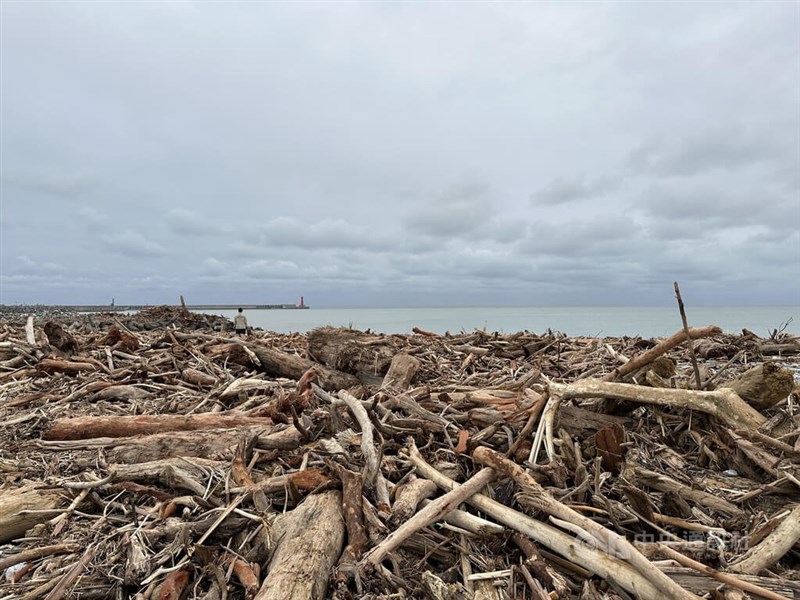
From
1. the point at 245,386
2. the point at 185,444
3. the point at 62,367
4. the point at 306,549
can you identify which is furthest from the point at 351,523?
the point at 62,367

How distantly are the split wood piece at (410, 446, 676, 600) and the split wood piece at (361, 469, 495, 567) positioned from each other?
100 mm

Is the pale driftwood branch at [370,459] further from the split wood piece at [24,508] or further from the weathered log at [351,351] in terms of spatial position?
the weathered log at [351,351]

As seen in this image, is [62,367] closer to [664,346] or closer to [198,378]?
[198,378]

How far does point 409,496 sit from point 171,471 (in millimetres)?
2021

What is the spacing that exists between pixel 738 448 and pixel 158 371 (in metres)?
7.43

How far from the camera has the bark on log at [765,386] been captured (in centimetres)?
427

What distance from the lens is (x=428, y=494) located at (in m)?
3.56

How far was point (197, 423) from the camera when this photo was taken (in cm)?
509

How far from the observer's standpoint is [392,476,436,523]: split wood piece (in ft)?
10.8

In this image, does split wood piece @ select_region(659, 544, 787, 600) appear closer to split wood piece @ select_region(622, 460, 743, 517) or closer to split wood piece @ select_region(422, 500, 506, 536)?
split wood piece @ select_region(622, 460, 743, 517)

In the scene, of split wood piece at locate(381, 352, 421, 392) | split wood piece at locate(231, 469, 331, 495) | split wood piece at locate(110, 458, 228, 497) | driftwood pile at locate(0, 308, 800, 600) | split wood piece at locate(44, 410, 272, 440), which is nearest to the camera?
driftwood pile at locate(0, 308, 800, 600)

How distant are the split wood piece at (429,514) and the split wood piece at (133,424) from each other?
240 cm

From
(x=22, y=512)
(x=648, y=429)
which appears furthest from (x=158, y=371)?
(x=648, y=429)

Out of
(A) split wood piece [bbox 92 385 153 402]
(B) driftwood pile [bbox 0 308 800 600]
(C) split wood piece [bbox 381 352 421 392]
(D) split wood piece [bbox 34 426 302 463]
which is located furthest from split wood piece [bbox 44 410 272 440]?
(C) split wood piece [bbox 381 352 421 392]
